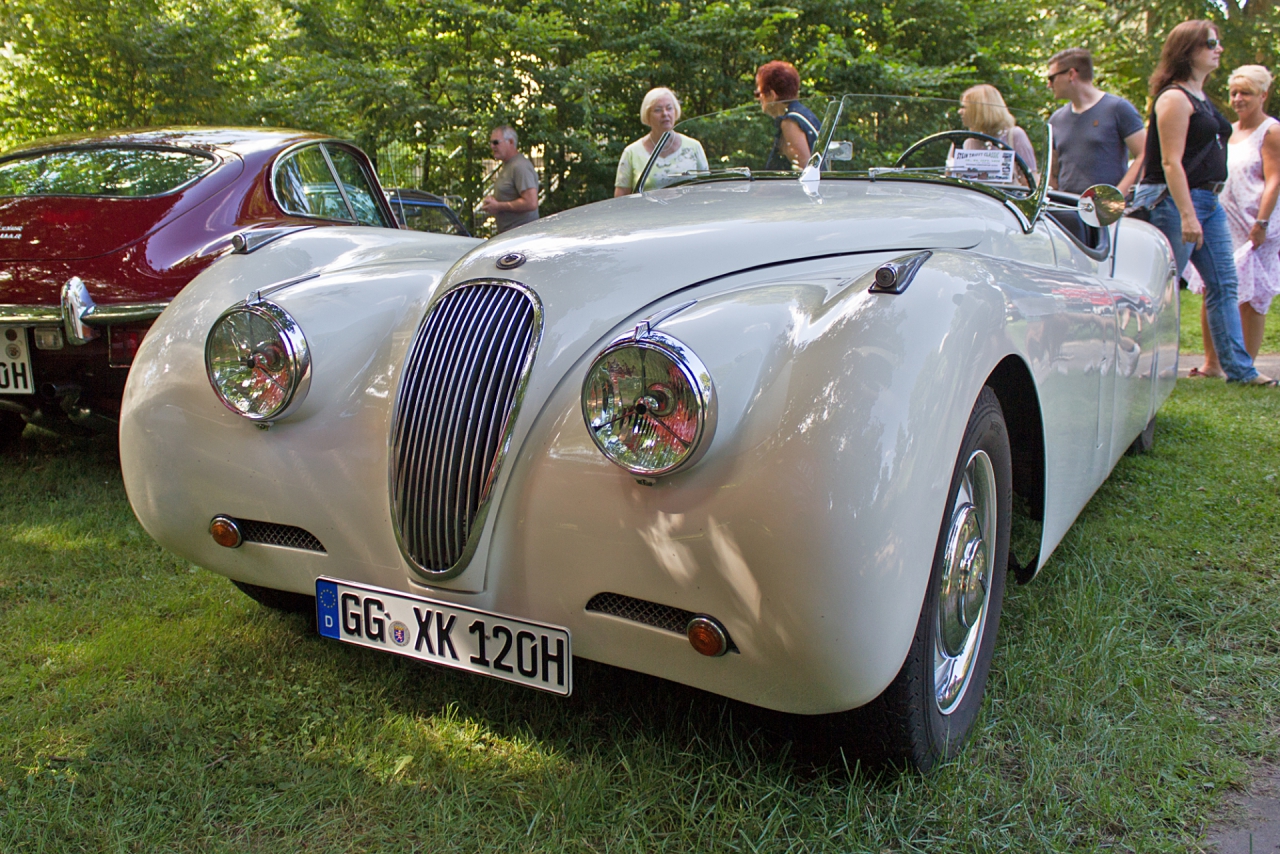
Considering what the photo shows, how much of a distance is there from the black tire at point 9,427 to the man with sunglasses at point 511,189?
10.9ft

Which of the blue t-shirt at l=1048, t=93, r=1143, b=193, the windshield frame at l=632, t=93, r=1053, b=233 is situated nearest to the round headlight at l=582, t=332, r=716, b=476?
the windshield frame at l=632, t=93, r=1053, b=233

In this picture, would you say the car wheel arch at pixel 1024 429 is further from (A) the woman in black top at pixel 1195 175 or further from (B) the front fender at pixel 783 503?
(A) the woman in black top at pixel 1195 175

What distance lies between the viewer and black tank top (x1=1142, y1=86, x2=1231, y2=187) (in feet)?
17.5

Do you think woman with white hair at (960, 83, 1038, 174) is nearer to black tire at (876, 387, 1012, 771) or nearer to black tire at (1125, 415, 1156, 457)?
black tire at (876, 387, 1012, 771)

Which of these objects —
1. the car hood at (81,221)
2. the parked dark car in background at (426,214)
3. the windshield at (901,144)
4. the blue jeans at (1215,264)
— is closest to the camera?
the windshield at (901,144)

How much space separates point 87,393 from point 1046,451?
3.35 meters

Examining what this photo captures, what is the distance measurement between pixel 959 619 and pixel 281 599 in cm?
177

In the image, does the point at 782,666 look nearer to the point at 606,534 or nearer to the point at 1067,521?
the point at 606,534

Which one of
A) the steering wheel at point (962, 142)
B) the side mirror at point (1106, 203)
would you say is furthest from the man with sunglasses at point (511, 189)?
the side mirror at point (1106, 203)

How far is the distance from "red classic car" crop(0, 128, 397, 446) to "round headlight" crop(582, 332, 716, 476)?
184 cm

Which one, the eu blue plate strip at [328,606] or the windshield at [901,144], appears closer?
the eu blue plate strip at [328,606]

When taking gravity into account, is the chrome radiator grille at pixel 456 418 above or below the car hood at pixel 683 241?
below

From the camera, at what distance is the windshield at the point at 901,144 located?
10.0 feet

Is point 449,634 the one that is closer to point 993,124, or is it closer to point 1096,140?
point 993,124
